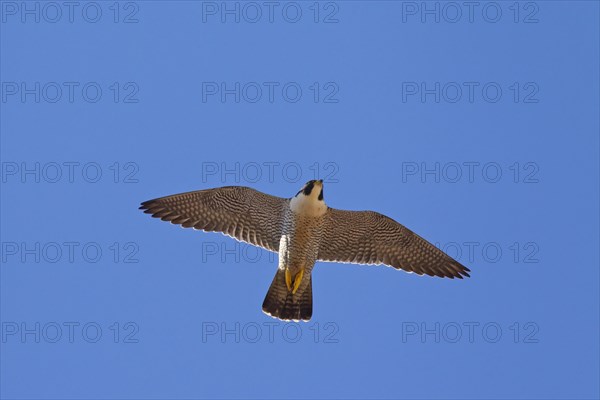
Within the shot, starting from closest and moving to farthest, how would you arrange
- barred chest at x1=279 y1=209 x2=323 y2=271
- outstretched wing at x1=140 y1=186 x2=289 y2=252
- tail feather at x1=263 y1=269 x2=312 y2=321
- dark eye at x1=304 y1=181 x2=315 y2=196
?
1. dark eye at x1=304 y1=181 x2=315 y2=196
2. barred chest at x1=279 y1=209 x2=323 y2=271
3. tail feather at x1=263 y1=269 x2=312 y2=321
4. outstretched wing at x1=140 y1=186 x2=289 y2=252

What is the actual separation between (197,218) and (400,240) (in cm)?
305

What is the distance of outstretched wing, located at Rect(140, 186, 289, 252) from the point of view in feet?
47.1

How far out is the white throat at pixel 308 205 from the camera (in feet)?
45.4

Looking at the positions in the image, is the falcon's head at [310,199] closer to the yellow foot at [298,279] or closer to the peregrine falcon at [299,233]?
the peregrine falcon at [299,233]

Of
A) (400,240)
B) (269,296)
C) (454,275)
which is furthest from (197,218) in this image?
(454,275)

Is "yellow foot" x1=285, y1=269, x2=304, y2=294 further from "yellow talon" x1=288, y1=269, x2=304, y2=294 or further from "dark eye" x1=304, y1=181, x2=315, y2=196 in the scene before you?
"dark eye" x1=304, y1=181, x2=315, y2=196

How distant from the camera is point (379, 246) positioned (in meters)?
14.8

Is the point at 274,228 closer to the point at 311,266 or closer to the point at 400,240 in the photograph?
the point at 311,266

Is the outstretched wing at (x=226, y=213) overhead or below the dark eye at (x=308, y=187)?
below

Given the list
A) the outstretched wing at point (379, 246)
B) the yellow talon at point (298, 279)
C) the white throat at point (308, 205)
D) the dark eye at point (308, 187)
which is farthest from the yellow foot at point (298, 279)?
the dark eye at point (308, 187)

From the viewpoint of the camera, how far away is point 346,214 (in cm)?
1434

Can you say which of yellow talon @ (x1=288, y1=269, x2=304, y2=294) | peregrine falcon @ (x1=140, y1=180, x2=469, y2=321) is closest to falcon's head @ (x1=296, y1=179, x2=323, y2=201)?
peregrine falcon @ (x1=140, y1=180, x2=469, y2=321)

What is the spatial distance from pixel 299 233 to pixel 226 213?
1208 mm

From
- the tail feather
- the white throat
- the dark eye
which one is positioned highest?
the dark eye
